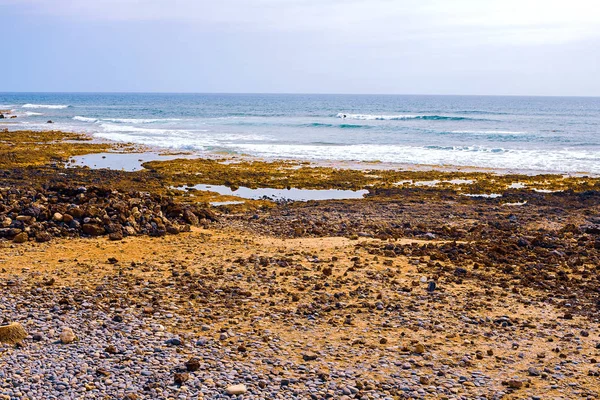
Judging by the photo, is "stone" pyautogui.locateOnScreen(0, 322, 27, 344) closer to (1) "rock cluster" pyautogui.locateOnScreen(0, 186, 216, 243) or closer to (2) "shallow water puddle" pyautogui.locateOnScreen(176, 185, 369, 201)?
(1) "rock cluster" pyautogui.locateOnScreen(0, 186, 216, 243)

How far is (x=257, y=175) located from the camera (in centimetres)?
2952

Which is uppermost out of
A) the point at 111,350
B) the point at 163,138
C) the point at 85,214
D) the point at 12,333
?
the point at 163,138

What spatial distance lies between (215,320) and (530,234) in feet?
35.2

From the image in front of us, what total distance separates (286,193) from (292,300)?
15137mm

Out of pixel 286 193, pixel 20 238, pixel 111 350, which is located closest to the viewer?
pixel 111 350

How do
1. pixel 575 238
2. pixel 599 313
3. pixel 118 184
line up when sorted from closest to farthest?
pixel 599 313 → pixel 575 238 → pixel 118 184

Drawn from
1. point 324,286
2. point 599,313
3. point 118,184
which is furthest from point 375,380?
point 118,184

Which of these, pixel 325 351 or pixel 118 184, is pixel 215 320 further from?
pixel 118 184

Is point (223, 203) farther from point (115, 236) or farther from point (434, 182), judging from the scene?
point (434, 182)

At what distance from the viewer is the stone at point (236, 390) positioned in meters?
6.84

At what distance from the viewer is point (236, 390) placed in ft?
22.5

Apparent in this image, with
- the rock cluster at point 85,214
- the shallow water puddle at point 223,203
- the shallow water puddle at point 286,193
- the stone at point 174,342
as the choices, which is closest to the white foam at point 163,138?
the shallow water puddle at point 286,193

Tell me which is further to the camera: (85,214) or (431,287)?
(85,214)

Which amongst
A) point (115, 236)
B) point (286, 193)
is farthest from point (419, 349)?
point (286, 193)
